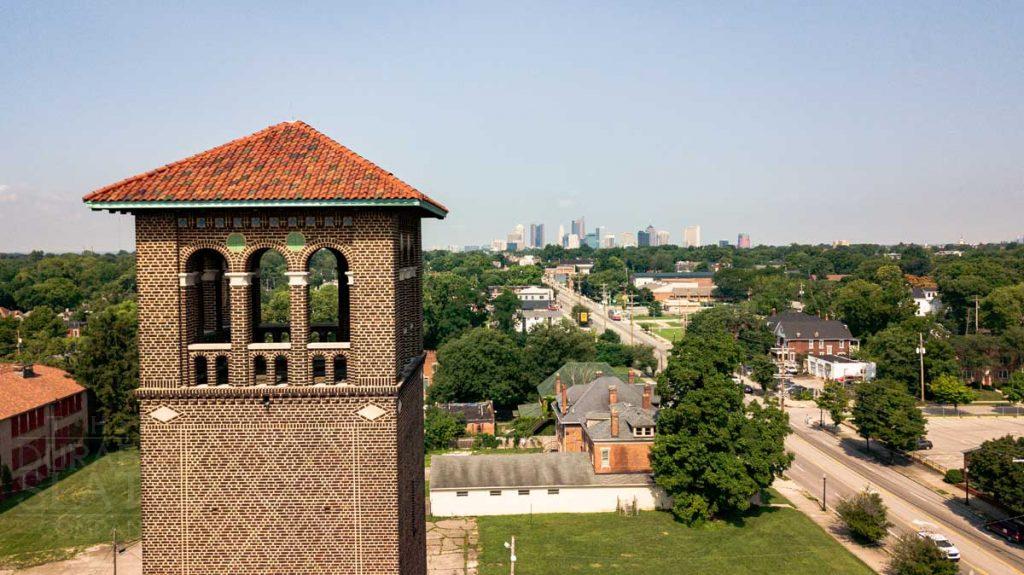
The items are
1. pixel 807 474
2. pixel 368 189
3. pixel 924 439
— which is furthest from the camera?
pixel 924 439

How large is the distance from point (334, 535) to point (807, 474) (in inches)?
2038

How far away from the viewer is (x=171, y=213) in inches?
586

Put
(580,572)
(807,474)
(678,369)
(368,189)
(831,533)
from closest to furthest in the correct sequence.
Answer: (368,189) → (580,572) → (831,533) → (678,369) → (807,474)

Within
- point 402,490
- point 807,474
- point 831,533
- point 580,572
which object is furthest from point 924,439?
point 402,490

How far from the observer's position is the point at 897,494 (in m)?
52.8

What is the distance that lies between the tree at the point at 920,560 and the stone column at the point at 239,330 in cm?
3580

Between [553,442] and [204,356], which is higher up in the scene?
[204,356]

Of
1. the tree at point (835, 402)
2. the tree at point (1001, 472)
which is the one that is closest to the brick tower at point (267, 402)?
the tree at point (1001, 472)

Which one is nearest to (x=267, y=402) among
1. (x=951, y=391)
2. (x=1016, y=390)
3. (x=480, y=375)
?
(x=480, y=375)

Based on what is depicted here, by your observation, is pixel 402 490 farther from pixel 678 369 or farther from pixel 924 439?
pixel 924 439

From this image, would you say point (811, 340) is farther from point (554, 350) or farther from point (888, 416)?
point (888, 416)

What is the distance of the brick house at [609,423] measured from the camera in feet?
176

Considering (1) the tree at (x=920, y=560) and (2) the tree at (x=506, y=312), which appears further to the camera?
(2) the tree at (x=506, y=312)

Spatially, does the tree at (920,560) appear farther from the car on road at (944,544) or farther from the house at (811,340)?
the house at (811,340)
